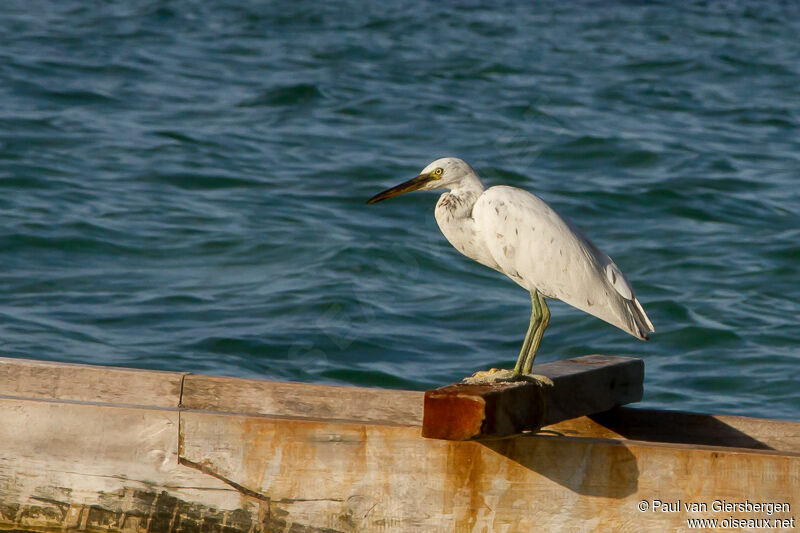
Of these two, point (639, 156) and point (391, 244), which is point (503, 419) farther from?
point (639, 156)

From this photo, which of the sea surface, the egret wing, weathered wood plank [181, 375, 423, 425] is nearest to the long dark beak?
the egret wing

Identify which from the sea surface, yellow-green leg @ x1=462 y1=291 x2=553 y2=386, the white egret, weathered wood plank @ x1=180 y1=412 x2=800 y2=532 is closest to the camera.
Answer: weathered wood plank @ x1=180 y1=412 x2=800 y2=532

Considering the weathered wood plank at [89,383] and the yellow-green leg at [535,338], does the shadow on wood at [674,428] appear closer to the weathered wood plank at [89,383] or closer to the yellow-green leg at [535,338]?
the yellow-green leg at [535,338]

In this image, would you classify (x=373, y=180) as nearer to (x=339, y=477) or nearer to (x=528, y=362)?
(x=528, y=362)

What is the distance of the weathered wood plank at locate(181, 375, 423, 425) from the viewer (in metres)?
4.84

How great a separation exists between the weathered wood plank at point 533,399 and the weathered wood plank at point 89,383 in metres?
1.62

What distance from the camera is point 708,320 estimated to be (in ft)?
28.4

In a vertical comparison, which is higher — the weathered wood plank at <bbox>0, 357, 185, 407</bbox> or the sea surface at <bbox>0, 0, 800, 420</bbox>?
the weathered wood plank at <bbox>0, 357, 185, 407</bbox>

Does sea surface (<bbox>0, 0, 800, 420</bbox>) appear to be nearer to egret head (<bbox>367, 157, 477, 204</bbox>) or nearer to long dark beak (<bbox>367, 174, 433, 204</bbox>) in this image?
long dark beak (<bbox>367, 174, 433, 204</bbox>)

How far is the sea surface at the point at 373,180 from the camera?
8023mm

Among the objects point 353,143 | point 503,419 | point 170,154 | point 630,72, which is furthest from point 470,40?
point 503,419

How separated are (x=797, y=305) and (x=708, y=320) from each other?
998 millimetres

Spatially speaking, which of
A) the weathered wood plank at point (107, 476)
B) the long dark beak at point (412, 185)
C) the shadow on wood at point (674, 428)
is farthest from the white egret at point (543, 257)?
the weathered wood plank at point (107, 476)

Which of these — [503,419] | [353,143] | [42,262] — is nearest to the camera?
[503,419]
